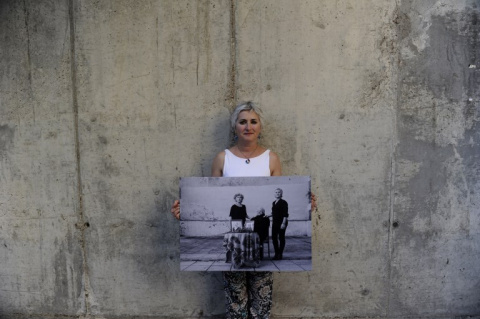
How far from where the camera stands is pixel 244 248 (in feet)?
8.76

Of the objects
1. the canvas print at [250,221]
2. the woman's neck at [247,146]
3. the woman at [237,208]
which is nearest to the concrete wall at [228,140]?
the woman's neck at [247,146]

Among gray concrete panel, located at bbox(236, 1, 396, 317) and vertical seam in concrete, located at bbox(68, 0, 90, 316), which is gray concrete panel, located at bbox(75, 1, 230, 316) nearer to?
vertical seam in concrete, located at bbox(68, 0, 90, 316)

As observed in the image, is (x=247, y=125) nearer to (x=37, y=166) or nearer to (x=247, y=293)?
(x=247, y=293)

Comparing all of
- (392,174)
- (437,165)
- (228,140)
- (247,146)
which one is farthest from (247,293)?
(437,165)

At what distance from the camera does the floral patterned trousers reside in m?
2.90

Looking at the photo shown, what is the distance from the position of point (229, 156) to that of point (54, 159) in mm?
1689

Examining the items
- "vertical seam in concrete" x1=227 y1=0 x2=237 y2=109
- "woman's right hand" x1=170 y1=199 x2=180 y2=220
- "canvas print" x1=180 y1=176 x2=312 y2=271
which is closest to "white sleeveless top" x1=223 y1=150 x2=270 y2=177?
"canvas print" x1=180 y1=176 x2=312 y2=271

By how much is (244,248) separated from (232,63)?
156 cm

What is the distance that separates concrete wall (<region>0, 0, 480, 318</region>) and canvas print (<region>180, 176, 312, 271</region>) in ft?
2.41

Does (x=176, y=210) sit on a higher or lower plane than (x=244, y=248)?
higher

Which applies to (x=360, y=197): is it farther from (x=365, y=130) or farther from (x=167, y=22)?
(x=167, y=22)

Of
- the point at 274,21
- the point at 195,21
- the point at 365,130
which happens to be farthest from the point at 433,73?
the point at 195,21

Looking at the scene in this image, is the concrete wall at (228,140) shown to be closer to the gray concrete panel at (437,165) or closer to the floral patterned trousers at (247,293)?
the gray concrete panel at (437,165)

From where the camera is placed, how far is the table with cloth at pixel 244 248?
2662 millimetres
